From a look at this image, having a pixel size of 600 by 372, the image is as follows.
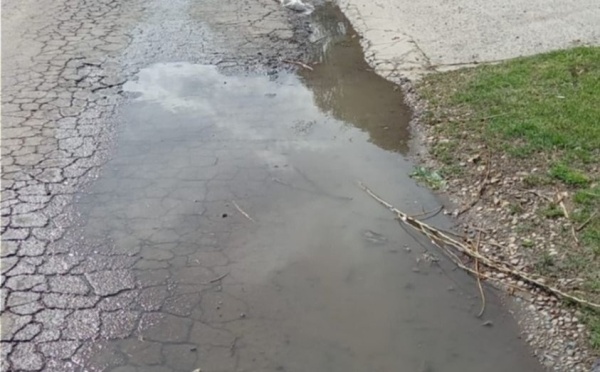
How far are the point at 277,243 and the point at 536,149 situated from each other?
244 centimetres

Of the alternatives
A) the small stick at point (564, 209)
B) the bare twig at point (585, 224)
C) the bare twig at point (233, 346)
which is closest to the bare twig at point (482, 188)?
the small stick at point (564, 209)

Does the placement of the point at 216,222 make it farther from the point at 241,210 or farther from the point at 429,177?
the point at 429,177

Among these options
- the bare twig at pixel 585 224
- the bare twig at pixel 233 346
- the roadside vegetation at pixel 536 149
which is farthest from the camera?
the bare twig at pixel 585 224

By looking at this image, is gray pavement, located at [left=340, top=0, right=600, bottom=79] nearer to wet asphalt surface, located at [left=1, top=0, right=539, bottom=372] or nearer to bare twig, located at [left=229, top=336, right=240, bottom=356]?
wet asphalt surface, located at [left=1, top=0, right=539, bottom=372]

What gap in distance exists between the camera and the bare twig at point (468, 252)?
430 centimetres

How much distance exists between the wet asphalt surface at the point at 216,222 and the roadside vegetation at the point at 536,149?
47 cm

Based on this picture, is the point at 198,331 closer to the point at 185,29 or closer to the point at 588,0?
the point at 185,29

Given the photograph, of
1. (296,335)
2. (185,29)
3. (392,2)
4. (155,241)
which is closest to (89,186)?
(155,241)

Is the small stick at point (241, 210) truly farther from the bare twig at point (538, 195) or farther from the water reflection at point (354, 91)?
the bare twig at point (538, 195)

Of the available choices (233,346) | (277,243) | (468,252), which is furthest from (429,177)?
Result: (233,346)

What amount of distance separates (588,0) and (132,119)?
6590 millimetres

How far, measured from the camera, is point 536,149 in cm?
577

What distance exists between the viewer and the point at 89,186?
17.9 feet

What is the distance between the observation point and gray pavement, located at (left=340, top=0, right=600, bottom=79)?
313 inches
